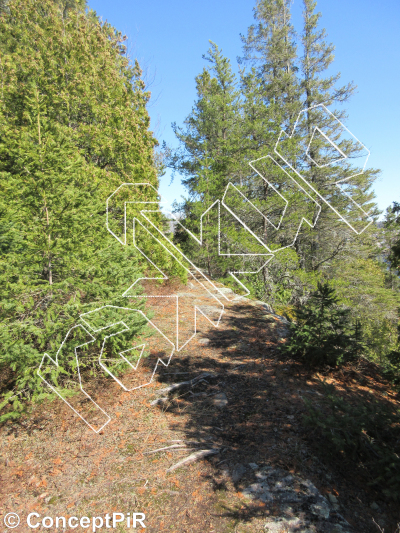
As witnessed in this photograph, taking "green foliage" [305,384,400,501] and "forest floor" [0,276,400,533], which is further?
"green foliage" [305,384,400,501]

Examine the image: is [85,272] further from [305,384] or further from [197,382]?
[305,384]

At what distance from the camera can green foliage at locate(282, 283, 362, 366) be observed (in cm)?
538

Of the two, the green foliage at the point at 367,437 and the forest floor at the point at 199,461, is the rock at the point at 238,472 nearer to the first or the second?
the forest floor at the point at 199,461

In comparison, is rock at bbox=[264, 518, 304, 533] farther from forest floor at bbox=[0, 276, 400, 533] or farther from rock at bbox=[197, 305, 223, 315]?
rock at bbox=[197, 305, 223, 315]

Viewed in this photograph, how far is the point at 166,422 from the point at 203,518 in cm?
156

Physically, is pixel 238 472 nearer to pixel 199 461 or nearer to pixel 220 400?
pixel 199 461

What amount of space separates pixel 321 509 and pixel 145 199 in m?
8.60

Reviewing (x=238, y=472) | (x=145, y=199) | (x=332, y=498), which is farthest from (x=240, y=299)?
(x=332, y=498)

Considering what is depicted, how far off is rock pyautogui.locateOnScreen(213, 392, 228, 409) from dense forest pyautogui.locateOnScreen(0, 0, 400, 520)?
5.24 feet

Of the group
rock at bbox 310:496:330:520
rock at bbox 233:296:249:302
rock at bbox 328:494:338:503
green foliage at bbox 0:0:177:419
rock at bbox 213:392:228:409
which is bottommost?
rock at bbox 328:494:338:503

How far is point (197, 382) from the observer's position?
5.35m

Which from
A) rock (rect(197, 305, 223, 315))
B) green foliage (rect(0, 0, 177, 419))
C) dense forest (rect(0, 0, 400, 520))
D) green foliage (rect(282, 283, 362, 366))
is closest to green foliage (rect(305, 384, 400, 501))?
dense forest (rect(0, 0, 400, 520))

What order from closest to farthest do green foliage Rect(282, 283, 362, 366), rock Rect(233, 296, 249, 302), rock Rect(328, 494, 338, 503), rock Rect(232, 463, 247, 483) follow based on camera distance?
rock Rect(328, 494, 338, 503) → rock Rect(232, 463, 247, 483) → green foliage Rect(282, 283, 362, 366) → rock Rect(233, 296, 249, 302)

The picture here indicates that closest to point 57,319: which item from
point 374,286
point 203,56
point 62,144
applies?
point 62,144
